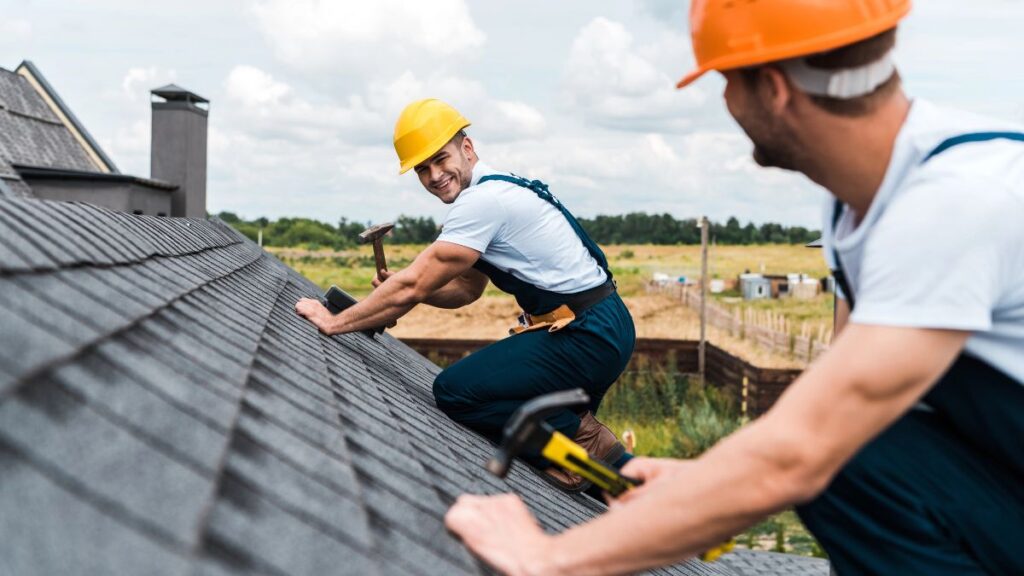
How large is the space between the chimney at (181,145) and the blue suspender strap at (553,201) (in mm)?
9967

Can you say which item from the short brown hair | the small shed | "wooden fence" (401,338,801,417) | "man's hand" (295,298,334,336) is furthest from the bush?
the small shed

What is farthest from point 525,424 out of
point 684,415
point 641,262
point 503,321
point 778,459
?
point 641,262

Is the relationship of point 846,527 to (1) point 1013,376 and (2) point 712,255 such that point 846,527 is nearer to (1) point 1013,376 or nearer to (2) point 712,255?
(1) point 1013,376

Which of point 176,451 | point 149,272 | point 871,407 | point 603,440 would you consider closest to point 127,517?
point 176,451

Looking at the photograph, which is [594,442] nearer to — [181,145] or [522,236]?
[522,236]

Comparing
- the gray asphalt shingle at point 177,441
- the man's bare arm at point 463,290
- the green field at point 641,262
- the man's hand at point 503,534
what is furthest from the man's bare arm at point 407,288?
the green field at point 641,262

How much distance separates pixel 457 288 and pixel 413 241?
6546 cm

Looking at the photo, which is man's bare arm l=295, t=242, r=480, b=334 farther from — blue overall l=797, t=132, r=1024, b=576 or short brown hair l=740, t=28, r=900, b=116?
short brown hair l=740, t=28, r=900, b=116

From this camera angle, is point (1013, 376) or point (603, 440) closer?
point (1013, 376)

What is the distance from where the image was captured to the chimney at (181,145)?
1324cm

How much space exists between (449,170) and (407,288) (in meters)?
0.81

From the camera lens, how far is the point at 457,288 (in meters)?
5.71

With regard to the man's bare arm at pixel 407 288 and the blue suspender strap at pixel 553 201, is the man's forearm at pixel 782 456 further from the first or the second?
the blue suspender strap at pixel 553 201

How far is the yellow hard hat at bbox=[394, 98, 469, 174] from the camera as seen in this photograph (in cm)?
469
